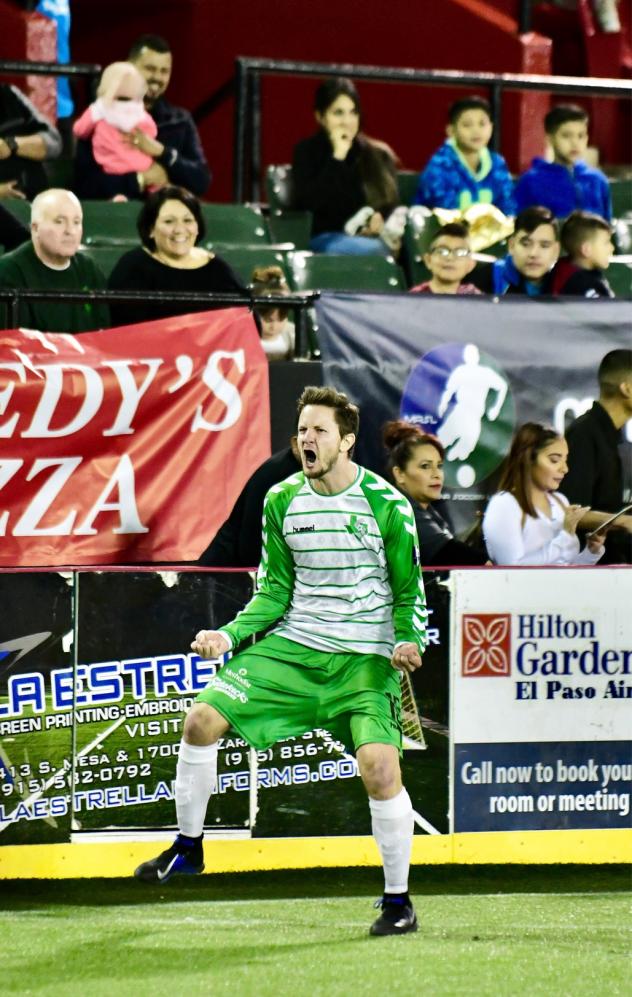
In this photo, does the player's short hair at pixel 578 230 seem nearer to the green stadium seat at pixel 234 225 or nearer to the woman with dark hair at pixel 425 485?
the green stadium seat at pixel 234 225

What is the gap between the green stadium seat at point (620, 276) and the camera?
1164cm

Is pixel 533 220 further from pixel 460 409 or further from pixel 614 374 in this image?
pixel 460 409

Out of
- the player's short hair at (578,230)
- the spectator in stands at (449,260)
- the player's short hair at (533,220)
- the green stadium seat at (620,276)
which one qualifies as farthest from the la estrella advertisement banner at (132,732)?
the green stadium seat at (620,276)

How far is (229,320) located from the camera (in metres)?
Result: 9.05

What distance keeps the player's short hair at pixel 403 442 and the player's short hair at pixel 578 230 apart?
2055 millimetres

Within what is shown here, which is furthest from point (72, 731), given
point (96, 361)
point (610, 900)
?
point (610, 900)

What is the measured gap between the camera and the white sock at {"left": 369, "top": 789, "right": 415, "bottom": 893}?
23.1 ft

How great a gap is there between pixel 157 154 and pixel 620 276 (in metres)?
2.89

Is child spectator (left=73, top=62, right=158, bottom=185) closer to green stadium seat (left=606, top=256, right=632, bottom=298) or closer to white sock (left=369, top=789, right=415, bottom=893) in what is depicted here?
green stadium seat (left=606, top=256, right=632, bottom=298)

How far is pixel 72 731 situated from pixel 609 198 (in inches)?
227

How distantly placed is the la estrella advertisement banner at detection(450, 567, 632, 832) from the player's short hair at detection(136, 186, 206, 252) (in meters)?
2.35

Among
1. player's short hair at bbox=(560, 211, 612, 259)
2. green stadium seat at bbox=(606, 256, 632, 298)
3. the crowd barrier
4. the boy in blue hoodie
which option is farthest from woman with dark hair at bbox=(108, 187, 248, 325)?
green stadium seat at bbox=(606, 256, 632, 298)

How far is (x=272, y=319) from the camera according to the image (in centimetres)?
984

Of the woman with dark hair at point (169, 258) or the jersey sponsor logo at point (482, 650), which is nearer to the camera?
the jersey sponsor logo at point (482, 650)
